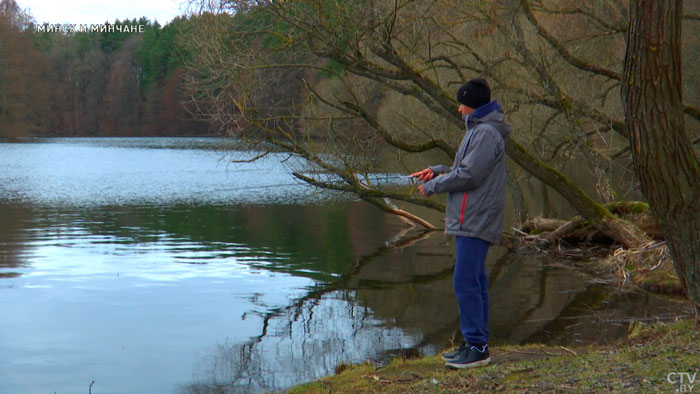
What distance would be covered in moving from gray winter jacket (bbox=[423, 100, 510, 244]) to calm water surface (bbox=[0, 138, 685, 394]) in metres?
2.60

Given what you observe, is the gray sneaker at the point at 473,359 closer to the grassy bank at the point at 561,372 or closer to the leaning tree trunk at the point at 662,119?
the grassy bank at the point at 561,372

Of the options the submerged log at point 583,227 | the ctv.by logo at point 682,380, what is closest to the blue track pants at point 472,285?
the ctv.by logo at point 682,380

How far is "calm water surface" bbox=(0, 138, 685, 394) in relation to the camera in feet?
24.1

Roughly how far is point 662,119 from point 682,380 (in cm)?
196

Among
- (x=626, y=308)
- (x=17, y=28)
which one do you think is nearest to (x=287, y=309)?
(x=626, y=308)

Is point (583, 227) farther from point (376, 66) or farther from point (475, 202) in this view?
point (475, 202)

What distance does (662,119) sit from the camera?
5.28 meters

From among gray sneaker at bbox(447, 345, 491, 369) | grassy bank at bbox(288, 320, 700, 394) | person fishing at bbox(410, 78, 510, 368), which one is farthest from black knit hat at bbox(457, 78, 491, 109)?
grassy bank at bbox(288, 320, 700, 394)

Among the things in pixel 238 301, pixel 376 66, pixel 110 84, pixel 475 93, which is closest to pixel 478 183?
pixel 475 93

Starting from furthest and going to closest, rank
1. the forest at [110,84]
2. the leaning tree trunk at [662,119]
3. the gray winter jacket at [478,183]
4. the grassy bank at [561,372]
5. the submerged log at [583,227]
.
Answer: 1. the forest at [110,84]
2. the submerged log at [583,227]
3. the leaning tree trunk at [662,119]
4. the gray winter jacket at [478,183]
5. the grassy bank at [561,372]

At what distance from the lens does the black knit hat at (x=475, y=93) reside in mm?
5035

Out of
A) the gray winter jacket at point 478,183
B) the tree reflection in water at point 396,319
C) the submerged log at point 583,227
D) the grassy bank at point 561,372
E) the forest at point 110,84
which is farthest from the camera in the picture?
the forest at point 110,84

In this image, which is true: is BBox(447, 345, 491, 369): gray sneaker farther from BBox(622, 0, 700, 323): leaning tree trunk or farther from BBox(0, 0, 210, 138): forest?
BBox(0, 0, 210, 138): forest

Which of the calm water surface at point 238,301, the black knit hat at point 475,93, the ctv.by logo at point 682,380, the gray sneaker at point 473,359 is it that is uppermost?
the black knit hat at point 475,93
